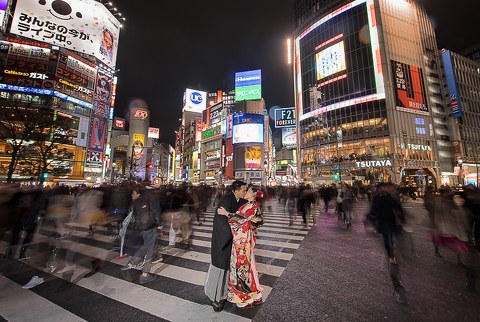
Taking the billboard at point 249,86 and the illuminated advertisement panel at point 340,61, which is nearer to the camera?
the illuminated advertisement panel at point 340,61

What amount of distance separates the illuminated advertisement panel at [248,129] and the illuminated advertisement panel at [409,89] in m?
29.2

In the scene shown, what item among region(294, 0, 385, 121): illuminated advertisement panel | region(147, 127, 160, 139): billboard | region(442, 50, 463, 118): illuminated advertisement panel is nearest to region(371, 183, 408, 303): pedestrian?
region(294, 0, 385, 121): illuminated advertisement panel

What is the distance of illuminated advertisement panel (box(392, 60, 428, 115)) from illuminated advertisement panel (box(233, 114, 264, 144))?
95.9ft

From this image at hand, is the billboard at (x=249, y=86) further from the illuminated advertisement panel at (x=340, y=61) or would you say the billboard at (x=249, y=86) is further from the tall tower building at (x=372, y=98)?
the tall tower building at (x=372, y=98)

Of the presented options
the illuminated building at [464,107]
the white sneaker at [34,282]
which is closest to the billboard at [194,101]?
the illuminated building at [464,107]

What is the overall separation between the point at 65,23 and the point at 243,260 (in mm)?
23151

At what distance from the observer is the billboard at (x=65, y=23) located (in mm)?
16891

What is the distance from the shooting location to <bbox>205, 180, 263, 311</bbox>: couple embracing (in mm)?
3512

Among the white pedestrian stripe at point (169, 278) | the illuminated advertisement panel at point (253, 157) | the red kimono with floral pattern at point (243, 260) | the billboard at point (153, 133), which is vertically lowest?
the white pedestrian stripe at point (169, 278)

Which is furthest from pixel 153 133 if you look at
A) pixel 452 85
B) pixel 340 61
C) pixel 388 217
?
pixel 388 217

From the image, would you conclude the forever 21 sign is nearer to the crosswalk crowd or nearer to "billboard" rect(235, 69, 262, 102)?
"billboard" rect(235, 69, 262, 102)

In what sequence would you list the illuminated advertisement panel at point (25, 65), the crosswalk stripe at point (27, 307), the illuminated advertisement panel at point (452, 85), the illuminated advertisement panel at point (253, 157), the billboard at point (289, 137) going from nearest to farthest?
the crosswalk stripe at point (27, 307) < the illuminated advertisement panel at point (25, 65) < the illuminated advertisement panel at point (452, 85) < the illuminated advertisement panel at point (253, 157) < the billboard at point (289, 137)

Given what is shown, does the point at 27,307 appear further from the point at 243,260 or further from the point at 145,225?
the point at 243,260

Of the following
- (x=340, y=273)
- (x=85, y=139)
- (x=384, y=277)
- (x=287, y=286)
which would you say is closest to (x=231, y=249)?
(x=287, y=286)
